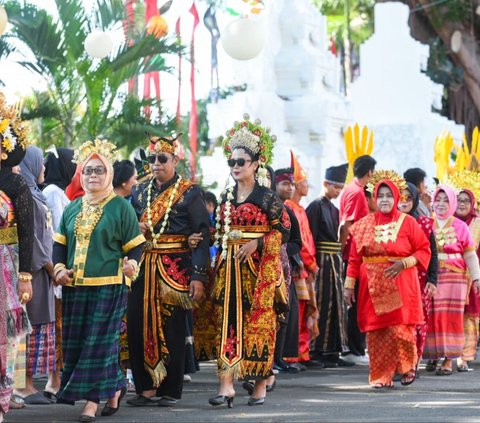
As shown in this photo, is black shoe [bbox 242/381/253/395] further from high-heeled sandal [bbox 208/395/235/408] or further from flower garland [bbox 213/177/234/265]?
flower garland [bbox 213/177/234/265]

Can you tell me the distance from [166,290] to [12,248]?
1549 mm

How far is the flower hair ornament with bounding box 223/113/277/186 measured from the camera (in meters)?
10.3

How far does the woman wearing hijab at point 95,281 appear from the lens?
912 centimetres

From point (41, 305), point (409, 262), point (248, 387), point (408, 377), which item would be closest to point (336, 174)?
point (409, 262)

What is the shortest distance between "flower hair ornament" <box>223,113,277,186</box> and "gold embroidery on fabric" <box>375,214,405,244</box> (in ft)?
5.31

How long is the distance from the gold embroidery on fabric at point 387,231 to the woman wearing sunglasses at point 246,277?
1.63 meters

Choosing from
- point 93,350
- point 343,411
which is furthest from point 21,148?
point 343,411

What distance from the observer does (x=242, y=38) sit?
16047mm

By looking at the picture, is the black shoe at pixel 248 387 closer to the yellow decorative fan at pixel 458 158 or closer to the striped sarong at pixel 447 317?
the striped sarong at pixel 447 317

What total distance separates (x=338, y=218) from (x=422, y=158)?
1038cm

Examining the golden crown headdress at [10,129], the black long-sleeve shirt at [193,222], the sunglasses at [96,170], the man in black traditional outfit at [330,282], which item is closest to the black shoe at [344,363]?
the man in black traditional outfit at [330,282]

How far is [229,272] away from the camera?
394 inches

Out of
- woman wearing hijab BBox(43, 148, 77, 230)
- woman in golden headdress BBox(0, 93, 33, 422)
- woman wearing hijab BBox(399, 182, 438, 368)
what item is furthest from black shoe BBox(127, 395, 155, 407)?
woman wearing hijab BBox(399, 182, 438, 368)

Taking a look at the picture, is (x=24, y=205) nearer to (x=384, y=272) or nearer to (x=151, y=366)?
(x=151, y=366)
